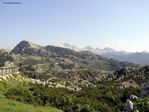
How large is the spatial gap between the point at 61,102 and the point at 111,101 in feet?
137

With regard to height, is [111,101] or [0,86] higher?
Result: [0,86]

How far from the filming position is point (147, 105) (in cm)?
9956

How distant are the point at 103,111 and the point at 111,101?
36.1 meters

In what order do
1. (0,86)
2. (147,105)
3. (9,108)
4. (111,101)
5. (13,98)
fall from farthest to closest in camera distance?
1. (111,101)
2. (147,105)
3. (0,86)
4. (13,98)
5. (9,108)

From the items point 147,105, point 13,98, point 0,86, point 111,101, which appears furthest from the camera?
point 111,101

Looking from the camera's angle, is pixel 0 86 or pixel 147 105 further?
pixel 147 105

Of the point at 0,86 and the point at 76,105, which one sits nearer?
the point at 76,105

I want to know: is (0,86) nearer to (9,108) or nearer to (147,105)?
(9,108)

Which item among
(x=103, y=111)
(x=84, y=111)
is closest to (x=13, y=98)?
(x=84, y=111)

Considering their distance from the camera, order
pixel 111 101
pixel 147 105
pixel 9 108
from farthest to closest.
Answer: pixel 111 101 < pixel 147 105 < pixel 9 108

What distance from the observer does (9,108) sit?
6009 cm

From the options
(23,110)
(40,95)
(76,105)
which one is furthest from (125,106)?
(23,110)

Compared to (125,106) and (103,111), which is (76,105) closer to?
(103,111)

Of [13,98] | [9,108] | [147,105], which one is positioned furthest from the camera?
[147,105]
